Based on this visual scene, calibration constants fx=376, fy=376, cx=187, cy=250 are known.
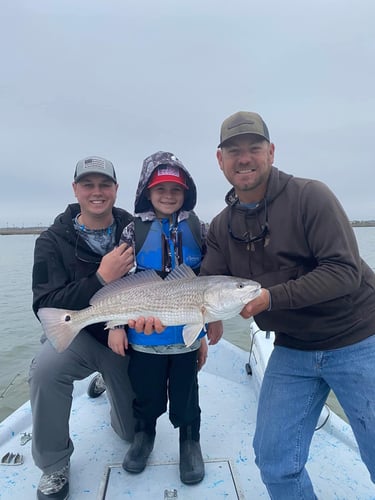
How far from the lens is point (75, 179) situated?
386 centimetres

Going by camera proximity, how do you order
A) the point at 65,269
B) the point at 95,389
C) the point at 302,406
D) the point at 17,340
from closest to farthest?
the point at 302,406 < the point at 65,269 < the point at 95,389 < the point at 17,340

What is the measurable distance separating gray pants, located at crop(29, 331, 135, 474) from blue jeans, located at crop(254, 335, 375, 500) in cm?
159

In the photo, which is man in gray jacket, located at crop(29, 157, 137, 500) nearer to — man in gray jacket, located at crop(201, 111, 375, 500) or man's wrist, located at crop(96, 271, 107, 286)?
man's wrist, located at crop(96, 271, 107, 286)

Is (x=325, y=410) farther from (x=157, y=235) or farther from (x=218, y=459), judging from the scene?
(x=157, y=235)

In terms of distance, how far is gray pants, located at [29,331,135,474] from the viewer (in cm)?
328

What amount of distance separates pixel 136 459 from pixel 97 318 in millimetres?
1404

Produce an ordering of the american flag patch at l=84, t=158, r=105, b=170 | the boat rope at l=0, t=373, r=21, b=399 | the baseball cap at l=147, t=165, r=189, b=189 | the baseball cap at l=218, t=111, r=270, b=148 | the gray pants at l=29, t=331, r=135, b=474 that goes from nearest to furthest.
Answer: the baseball cap at l=218, t=111, r=270, b=148, the gray pants at l=29, t=331, r=135, b=474, the baseball cap at l=147, t=165, r=189, b=189, the american flag patch at l=84, t=158, r=105, b=170, the boat rope at l=0, t=373, r=21, b=399

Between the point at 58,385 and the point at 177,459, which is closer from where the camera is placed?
the point at 58,385

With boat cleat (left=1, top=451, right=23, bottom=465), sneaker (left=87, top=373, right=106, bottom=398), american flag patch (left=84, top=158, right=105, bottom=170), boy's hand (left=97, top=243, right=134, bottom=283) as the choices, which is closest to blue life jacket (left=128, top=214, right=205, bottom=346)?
boy's hand (left=97, top=243, right=134, bottom=283)

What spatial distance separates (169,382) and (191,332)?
0.85 metres

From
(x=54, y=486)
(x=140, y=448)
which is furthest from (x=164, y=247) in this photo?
(x=54, y=486)

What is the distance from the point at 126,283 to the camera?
11.0 ft

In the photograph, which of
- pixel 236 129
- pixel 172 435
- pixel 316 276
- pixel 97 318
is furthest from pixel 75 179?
pixel 172 435

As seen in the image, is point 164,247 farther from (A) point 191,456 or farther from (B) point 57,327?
(A) point 191,456
